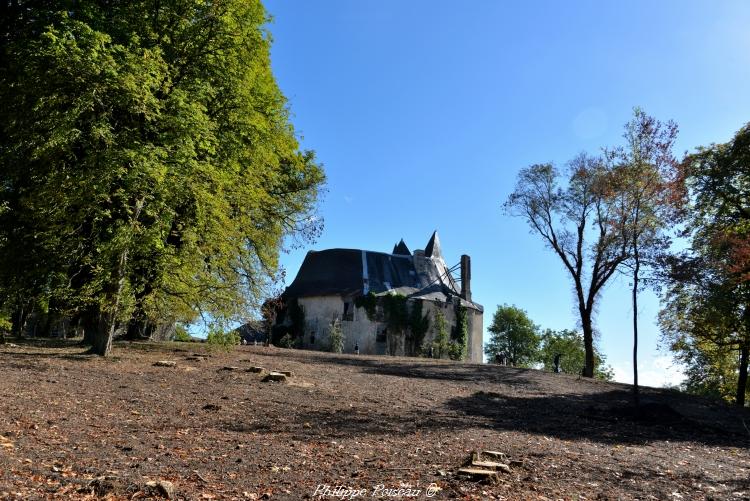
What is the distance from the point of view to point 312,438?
7.44 m

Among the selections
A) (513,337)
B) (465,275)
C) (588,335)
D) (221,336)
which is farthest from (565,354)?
(221,336)

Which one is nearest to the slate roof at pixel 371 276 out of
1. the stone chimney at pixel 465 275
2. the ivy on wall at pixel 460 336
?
the stone chimney at pixel 465 275

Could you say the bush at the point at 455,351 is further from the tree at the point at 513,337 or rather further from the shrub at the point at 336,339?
the tree at the point at 513,337

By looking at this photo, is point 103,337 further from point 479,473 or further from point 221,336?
point 479,473

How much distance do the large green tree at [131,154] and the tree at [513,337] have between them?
63833mm

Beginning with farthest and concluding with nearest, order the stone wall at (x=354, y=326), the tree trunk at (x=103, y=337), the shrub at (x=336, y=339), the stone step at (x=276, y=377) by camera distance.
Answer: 1. the stone wall at (x=354, y=326)
2. the shrub at (x=336, y=339)
3. the tree trunk at (x=103, y=337)
4. the stone step at (x=276, y=377)

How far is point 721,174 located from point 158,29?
2241 cm

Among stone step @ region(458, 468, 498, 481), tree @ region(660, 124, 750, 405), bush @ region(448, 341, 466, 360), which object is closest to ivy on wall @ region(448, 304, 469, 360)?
bush @ region(448, 341, 466, 360)

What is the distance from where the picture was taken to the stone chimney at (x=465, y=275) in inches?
1951

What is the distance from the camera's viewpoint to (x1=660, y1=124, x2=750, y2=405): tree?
20234 millimetres

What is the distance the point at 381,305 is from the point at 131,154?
35.2 metres

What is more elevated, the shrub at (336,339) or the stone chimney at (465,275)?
the stone chimney at (465,275)

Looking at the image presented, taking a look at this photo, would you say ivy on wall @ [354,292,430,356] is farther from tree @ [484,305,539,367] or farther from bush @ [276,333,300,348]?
tree @ [484,305,539,367]

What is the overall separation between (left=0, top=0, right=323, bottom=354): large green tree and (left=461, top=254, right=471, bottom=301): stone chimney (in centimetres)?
3528
